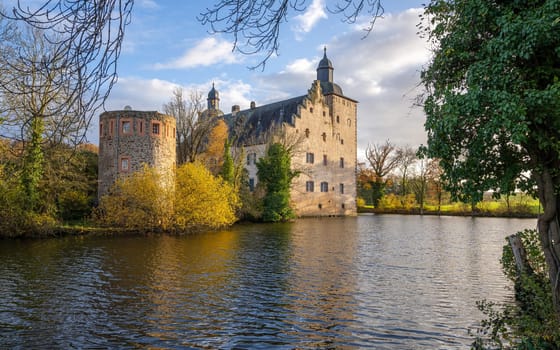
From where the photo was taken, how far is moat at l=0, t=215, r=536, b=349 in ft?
22.3

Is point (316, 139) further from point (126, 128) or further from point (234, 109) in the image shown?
point (126, 128)

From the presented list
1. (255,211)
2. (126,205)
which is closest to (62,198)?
(126,205)

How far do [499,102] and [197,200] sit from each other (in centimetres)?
2077

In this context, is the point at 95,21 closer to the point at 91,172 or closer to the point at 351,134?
the point at 91,172

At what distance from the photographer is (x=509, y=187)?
615 centimetres

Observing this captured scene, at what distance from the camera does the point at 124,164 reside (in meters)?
25.2

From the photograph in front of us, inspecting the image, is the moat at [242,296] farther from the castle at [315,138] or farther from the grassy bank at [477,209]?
the grassy bank at [477,209]


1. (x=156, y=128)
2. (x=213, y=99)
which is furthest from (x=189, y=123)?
(x=213, y=99)

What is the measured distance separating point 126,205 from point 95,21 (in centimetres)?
2150

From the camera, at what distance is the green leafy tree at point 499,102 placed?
16.5ft

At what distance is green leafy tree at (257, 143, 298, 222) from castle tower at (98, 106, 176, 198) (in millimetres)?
10720

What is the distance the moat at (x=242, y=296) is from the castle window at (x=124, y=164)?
29.4 feet

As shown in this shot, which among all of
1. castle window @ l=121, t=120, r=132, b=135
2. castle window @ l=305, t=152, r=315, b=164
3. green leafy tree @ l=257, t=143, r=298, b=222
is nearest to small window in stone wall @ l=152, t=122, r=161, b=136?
castle window @ l=121, t=120, r=132, b=135

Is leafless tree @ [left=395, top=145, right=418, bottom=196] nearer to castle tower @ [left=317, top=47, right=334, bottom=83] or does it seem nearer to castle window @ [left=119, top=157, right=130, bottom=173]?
castle tower @ [left=317, top=47, right=334, bottom=83]
